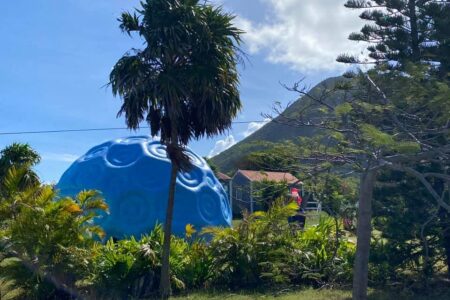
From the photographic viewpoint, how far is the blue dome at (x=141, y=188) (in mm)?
16422

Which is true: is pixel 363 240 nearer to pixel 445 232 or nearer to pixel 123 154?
pixel 445 232

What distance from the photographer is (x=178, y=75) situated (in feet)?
35.7

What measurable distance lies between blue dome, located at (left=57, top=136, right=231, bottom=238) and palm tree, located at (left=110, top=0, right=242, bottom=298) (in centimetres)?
478

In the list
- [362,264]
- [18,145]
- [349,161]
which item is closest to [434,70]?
[349,161]

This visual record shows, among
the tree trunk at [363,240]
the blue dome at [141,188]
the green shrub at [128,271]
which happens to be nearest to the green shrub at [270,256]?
the green shrub at [128,271]

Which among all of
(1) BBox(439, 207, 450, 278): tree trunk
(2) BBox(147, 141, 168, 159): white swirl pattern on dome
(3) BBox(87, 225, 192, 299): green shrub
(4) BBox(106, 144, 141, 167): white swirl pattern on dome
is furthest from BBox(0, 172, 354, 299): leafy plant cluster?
(4) BBox(106, 144, 141, 167): white swirl pattern on dome

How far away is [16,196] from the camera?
1046 centimetres

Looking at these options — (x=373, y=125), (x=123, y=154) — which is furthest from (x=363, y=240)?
(x=123, y=154)

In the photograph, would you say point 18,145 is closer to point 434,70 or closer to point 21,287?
point 21,287

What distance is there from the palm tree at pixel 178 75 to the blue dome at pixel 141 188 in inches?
188

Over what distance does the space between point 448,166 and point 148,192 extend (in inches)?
341

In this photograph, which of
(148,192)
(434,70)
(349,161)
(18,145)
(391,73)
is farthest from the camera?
(18,145)

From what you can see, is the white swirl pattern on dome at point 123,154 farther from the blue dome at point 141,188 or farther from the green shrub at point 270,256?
the green shrub at point 270,256

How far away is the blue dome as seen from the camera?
1642cm
